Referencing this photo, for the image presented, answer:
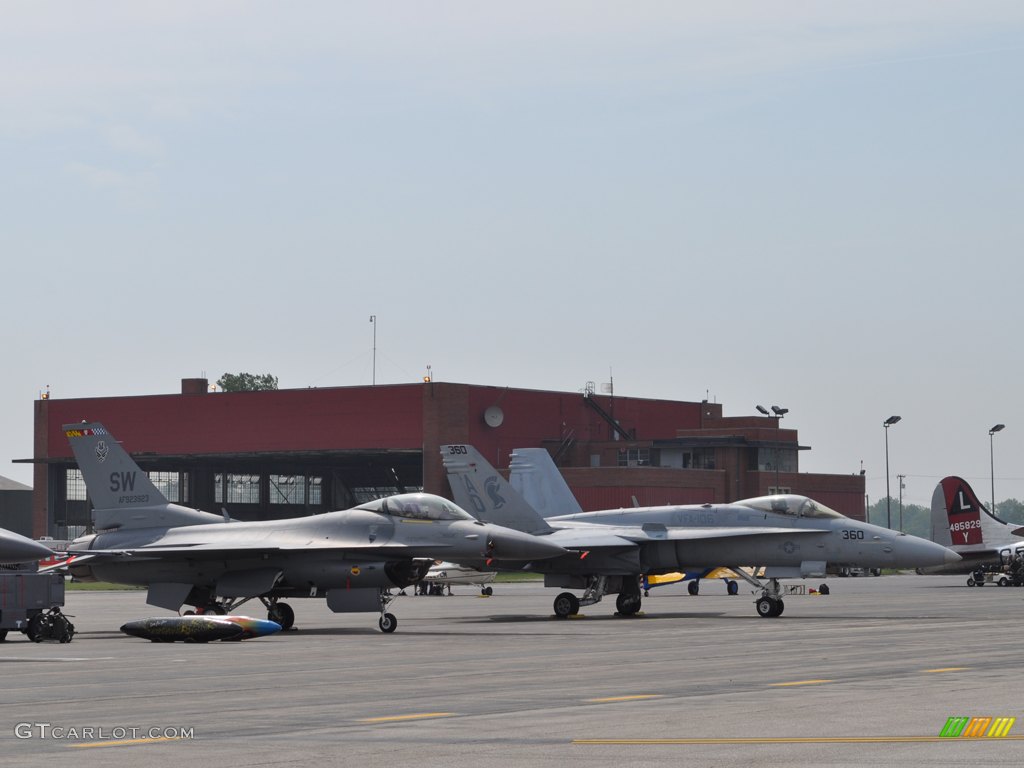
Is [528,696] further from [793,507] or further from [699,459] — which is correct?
[699,459]

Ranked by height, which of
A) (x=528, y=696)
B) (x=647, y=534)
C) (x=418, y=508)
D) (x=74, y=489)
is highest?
(x=74, y=489)

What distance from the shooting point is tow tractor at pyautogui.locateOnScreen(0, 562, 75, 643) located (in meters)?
25.8

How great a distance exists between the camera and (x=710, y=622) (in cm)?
3175

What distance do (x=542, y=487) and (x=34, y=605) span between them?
72.7 feet

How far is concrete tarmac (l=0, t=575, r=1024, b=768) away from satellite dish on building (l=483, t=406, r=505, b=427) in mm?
59460

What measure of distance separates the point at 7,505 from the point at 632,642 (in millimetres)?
93859

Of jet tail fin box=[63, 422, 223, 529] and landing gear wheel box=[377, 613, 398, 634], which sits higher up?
jet tail fin box=[63, 422, 223, 529]

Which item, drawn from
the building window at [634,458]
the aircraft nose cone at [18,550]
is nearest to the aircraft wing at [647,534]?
the aircraft nose cone at [18,550]

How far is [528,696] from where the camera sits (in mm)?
15258

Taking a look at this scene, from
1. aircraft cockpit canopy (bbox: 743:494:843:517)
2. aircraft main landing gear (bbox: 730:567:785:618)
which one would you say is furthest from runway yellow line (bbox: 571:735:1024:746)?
aircraft cockpit canopy (bbox: 743:494:843:517)

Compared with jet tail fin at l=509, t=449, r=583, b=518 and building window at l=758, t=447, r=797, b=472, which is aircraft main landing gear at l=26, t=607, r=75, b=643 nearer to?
jet tail fin at l=509, t=449, r=583, b=518

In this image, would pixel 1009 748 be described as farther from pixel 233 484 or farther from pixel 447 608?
pixel 233 484

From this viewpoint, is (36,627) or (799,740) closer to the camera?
(799,740)

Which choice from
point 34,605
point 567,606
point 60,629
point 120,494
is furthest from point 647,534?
point 34,605
